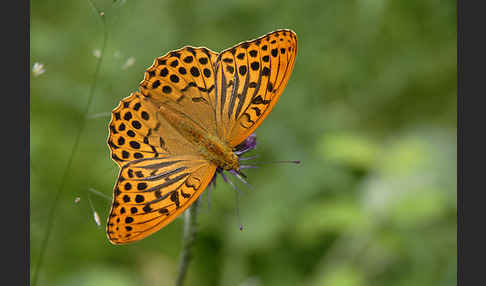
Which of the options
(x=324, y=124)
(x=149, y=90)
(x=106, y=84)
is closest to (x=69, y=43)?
(x=106, y=84)

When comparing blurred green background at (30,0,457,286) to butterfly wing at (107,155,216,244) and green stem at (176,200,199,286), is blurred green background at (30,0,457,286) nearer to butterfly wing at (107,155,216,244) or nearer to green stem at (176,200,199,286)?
green stem at (176,200,199,286)

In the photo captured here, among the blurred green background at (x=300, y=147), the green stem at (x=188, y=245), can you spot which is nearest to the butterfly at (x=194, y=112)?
the green stem at (x=188, y=245)

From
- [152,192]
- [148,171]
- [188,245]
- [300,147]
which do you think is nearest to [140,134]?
[148,171]

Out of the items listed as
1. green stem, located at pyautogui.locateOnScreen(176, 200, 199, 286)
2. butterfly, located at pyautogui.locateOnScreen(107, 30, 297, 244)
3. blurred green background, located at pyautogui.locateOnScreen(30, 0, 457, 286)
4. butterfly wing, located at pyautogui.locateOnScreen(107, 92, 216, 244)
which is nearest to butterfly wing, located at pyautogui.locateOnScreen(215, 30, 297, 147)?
butterfly, located at pyautogui.locateOnScreen(107, 30, 297, 244)

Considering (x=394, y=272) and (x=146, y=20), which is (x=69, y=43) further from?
(x=394, y=272)

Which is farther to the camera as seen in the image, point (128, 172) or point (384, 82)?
point (384, 82)

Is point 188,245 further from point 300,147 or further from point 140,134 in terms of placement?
point 300,147

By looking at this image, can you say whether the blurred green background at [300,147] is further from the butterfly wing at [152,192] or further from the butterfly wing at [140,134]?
the butterfly wing at [152,192]
